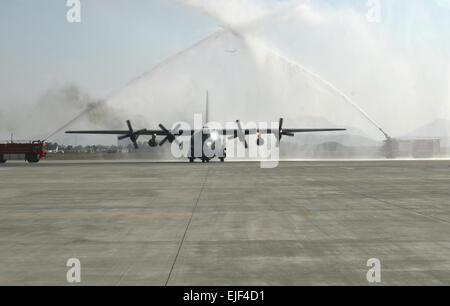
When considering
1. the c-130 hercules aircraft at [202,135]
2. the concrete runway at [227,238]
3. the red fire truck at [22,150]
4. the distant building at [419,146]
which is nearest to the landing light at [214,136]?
the c-130 hercules aircraft at [202,135]

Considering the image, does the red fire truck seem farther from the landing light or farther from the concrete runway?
the concrete runway

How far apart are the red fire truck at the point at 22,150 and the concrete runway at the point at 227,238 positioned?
139 feet

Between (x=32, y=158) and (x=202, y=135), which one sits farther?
(x=32, y=158)

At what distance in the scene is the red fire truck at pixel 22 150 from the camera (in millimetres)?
59562

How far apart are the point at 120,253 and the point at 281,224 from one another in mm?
5107

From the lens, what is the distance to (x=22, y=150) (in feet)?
196

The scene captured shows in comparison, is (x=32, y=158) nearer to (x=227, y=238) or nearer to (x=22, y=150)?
(x=22, y=150)

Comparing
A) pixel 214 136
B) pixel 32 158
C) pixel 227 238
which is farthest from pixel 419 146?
pixel 227 238

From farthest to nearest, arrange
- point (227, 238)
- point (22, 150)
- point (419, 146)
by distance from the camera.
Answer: point (419, 146) < point (22, 150) < point (227, 238)

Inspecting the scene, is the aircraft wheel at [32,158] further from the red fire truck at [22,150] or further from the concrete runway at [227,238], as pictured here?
the concrete runway at [227,238]

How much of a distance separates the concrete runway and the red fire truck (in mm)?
42482

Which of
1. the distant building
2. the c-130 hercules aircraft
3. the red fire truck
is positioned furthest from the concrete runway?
the distant building

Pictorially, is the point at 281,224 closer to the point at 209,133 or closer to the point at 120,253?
the point at 120,253

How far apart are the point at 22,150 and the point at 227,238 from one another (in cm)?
5565
